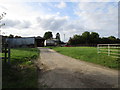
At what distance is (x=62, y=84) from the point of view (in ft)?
12.6

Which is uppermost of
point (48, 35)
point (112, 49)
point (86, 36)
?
point (48, 35)

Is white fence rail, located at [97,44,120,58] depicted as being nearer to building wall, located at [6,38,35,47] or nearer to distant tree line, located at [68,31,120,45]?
building wall, located at [6,38,35,47]

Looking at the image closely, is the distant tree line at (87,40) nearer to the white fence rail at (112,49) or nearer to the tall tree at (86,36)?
the tall tree at (86,36)

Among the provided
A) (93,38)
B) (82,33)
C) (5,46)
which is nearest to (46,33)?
(82,33)

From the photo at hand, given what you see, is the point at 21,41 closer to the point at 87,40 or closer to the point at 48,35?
the point at 87,40

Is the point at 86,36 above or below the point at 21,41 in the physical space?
above

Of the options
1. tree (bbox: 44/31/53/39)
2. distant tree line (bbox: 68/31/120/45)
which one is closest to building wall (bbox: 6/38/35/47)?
distant tree line (bbox: 68/31/120/45)

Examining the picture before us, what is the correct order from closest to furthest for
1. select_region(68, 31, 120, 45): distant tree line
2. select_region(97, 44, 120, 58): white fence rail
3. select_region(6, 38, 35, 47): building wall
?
select_region(97, 44, 120, 58): white fence rail → select_region(6, 38, 35, 47): building wall → select_region(68, 31, 120, 45): distant tree line

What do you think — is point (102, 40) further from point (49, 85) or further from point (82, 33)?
point (49, 85)

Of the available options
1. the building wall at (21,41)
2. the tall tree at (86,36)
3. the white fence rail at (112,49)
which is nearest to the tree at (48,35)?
the tall tree at (86,36)

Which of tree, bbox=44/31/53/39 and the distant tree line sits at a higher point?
tree, bbox=44/31/53/39

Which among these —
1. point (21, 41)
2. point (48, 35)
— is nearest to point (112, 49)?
point (21, 41)

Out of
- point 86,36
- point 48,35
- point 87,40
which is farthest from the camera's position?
point 48,35

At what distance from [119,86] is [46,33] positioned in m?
105
